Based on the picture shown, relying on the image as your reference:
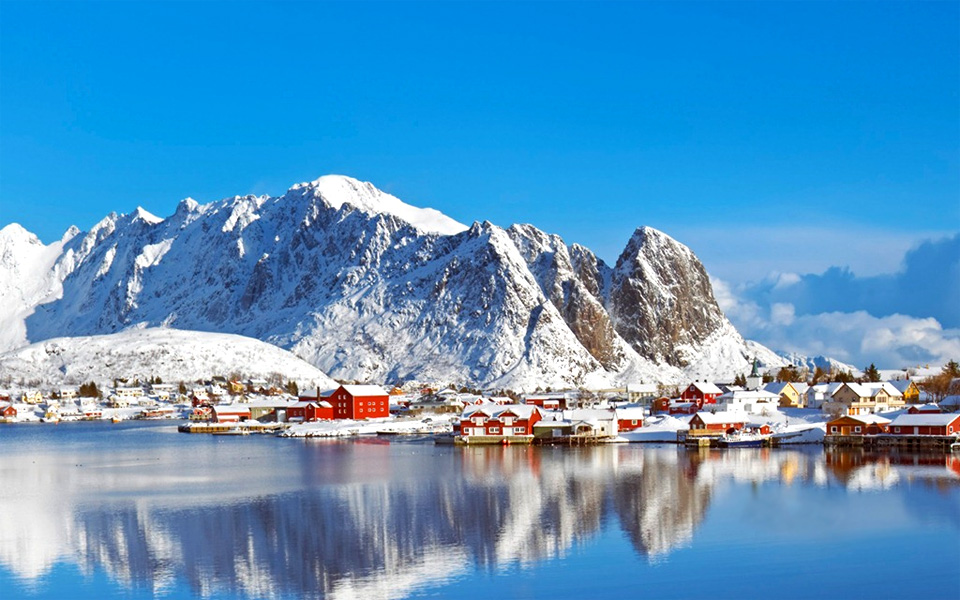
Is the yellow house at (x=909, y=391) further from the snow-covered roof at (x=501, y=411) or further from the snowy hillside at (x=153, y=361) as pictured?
the snowy hillside at (x=153, y=361)

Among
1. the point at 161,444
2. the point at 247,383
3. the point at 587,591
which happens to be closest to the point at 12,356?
the point at 247,383

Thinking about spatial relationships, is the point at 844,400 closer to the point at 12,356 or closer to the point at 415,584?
the point at 415,584

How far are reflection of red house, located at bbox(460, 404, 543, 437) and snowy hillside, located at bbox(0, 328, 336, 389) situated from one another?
285 ft

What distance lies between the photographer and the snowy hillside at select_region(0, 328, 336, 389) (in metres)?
176

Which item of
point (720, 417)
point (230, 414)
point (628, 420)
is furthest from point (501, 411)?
point (230, 414)

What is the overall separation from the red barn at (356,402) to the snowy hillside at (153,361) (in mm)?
56399

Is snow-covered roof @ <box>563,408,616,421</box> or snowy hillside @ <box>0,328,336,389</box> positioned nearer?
snow-covered roof @ <box>563,408,616,421</box>

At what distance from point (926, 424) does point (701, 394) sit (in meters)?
33.7

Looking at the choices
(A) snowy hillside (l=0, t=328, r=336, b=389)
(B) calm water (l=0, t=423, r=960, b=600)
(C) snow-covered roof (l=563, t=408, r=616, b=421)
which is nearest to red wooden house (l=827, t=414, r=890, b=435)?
(B) calm water (l=0, t=423, r=960, b=600)

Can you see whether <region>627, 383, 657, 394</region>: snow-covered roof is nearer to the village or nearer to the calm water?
the village

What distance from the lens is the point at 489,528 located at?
40.7 meters

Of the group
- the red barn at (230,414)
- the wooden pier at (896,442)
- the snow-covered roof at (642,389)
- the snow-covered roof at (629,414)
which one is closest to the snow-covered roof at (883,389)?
the snow-covered roof at (629,414)

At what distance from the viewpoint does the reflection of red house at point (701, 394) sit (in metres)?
104

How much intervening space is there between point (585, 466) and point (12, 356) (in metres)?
151
